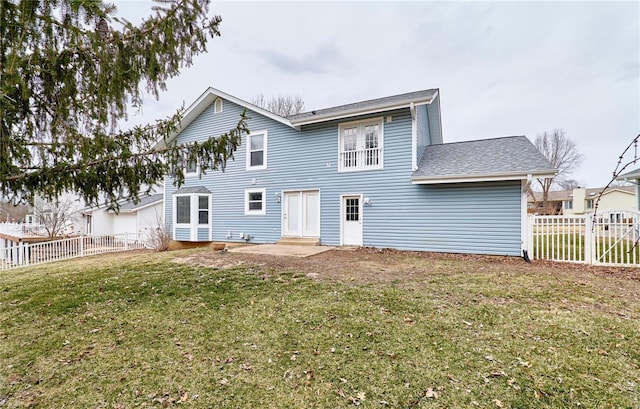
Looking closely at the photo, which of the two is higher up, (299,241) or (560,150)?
(560,150)

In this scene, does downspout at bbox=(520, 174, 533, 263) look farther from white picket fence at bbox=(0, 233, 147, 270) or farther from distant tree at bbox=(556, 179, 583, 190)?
distant tree at bbox=(556, 179, 583, 190)

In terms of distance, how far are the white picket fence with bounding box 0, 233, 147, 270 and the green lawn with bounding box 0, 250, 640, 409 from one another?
→ 25.8 feet

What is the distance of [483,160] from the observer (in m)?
9.54

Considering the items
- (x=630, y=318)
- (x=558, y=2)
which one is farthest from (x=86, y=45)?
(x=558, y=2)

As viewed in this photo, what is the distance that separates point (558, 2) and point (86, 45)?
1327cm

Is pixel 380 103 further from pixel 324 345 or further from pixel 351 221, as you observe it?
pixel 324 345

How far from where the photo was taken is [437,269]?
700 centimetres

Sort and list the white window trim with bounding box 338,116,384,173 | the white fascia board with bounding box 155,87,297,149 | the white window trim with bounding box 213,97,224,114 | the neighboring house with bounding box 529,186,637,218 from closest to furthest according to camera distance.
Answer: the white window trim with bounding box 338,116,384,173 → the white fascia board with bounding box 155,87,297,149 → the white window trim with bounding box 213,97,224,114 → the neighboring house with bounding box 529,186,637,218

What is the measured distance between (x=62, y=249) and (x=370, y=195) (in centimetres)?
1375

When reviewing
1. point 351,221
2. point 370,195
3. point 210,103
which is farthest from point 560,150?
point 210,103

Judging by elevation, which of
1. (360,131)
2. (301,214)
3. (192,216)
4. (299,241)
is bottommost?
(299,241)

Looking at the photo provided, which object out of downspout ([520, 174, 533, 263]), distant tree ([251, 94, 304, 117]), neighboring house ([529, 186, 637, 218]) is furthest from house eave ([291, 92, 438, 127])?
neighboring house ([529, 186, 637, 218])

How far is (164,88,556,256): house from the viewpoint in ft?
29.7

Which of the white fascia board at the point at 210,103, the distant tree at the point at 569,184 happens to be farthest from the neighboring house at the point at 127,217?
the distant tree at the point at 569,184
